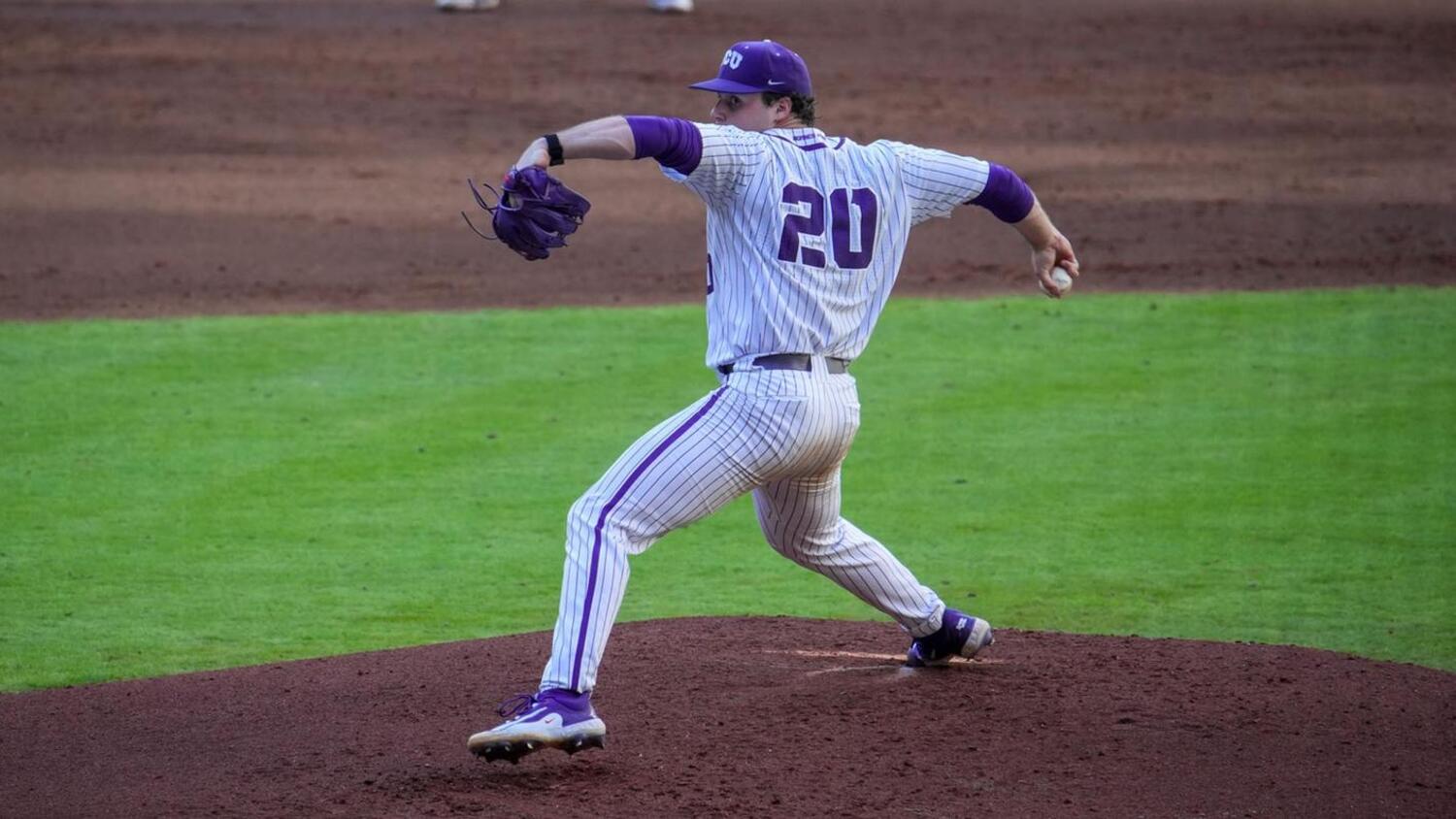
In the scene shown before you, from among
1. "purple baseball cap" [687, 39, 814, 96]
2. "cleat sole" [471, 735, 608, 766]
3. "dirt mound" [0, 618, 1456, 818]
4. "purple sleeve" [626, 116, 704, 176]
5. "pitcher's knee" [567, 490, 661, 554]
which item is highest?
"purple baseball cap" [687, 39, 814, 96]

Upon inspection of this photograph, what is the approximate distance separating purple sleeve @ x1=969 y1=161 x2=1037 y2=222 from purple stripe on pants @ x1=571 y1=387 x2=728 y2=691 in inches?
33.4

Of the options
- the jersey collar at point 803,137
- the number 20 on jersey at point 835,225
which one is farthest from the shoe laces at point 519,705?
the jersey collar at point 803,137

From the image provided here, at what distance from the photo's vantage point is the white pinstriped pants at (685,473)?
4.12 meters

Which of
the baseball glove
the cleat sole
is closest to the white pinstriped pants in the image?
the cleat sole

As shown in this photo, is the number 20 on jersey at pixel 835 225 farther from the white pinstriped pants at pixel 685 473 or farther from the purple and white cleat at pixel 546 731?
the purple and white cleat at pixel 546 731

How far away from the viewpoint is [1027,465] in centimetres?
812

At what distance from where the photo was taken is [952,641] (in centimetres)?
498

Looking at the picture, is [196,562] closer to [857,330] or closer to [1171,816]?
[857,330]

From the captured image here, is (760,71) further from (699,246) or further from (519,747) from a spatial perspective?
(699,246)

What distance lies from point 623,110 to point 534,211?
43.2ft

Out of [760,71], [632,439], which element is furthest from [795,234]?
[632,439]

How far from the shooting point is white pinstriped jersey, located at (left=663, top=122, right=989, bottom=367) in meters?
4.27

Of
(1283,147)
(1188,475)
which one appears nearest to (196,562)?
(1188,475)

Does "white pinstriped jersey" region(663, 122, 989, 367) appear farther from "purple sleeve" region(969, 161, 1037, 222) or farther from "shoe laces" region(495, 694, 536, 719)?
"shoe laces" region(495, 694, 536, 719)
